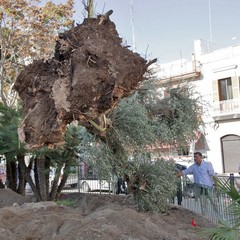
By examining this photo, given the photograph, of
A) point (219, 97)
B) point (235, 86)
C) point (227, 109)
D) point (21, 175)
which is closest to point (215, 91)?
point (219, 97)

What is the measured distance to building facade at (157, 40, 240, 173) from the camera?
1102 inches

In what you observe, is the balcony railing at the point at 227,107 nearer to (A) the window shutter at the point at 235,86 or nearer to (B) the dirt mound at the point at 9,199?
(A) the window shutter at the point at 235,86

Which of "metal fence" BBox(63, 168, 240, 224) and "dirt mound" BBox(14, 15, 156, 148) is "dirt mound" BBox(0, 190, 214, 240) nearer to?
"metal fence" BBox(63, 168, 240, 224)

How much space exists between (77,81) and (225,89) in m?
25.7

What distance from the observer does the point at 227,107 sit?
2819 centimetres

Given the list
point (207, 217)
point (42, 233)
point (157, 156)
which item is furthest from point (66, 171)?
point (42, 233)

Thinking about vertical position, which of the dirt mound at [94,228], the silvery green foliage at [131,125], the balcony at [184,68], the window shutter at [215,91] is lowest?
the dirt mound at [94,228]

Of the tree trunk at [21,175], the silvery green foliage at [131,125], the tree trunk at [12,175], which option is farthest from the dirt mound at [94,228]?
the tree trunk at [12,175]

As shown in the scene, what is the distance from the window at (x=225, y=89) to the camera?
2871 centimetres

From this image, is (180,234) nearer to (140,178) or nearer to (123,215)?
(123,215)

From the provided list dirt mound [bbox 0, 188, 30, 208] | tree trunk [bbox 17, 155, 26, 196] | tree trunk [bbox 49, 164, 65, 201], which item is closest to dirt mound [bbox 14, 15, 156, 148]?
dirt mound [bbox 0, 188, 30, 208]

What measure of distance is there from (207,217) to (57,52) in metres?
5.41

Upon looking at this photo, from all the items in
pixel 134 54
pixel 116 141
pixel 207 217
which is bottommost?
pixel 207 217

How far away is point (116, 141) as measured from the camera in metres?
8.52
